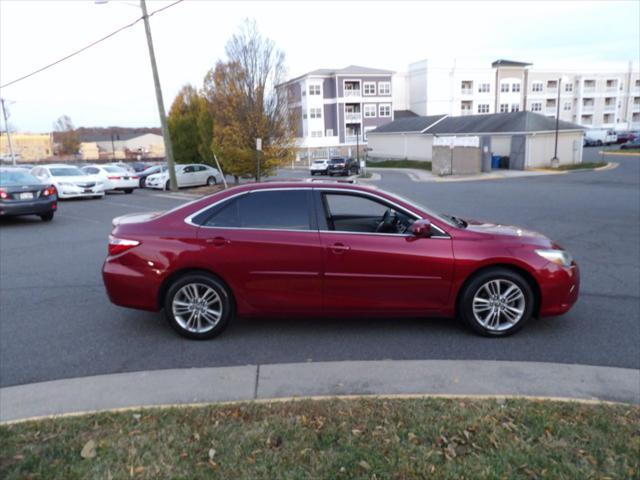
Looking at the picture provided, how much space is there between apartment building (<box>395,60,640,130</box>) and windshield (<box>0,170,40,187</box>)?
62.8 metres

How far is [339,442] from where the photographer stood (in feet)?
10.9

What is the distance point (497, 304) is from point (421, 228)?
1112 millimetres

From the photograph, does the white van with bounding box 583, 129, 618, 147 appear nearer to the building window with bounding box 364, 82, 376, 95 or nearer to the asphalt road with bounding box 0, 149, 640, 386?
the building window with bounding box 364, 82, 376, 95

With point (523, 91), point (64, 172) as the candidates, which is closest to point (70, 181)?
point (64, 172)

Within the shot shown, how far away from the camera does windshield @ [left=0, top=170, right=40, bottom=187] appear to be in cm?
1427

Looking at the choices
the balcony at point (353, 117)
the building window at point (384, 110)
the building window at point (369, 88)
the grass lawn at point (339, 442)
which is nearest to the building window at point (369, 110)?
the building window at point (384, 110)

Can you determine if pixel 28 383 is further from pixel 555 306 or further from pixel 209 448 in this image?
pixel 555 306

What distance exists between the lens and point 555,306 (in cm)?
539

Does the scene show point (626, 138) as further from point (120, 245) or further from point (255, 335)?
point (120, 245)

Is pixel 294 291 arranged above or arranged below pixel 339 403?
above

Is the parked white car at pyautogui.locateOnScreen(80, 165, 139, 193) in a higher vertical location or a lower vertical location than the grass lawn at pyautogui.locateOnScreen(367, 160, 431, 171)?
higher

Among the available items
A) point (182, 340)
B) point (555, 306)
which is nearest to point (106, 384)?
point (182, 340)

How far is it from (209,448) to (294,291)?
2262 millimetres

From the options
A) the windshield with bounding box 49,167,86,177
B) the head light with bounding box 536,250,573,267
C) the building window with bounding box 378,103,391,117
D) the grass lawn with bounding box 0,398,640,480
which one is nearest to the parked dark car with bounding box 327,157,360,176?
the windshield with bounding box 49,167,86,177
